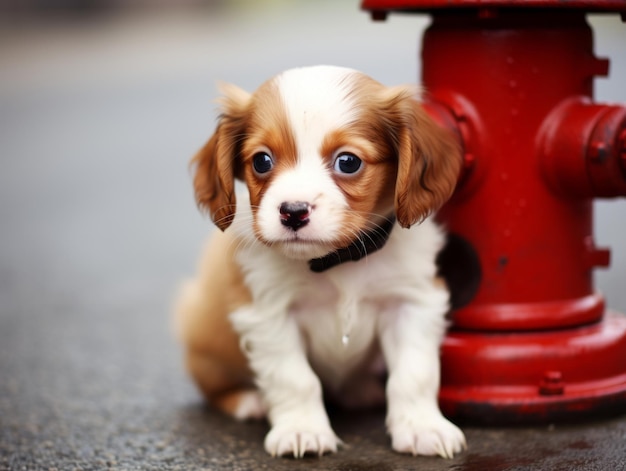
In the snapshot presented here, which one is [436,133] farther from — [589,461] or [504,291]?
[589,461]

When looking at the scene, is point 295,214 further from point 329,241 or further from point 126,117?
point 126,117

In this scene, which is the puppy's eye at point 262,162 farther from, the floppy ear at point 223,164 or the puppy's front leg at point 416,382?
the puppy's front leg at point 416,382

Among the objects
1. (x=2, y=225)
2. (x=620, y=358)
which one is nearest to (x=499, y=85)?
(x=620, y=358)

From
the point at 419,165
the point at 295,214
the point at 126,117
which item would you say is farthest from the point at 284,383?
the point at 126,117

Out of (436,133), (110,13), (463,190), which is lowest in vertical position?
(110,13)

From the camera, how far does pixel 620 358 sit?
3486 mm

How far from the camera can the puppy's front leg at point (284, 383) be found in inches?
125

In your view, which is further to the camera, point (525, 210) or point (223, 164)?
point (525, 210)

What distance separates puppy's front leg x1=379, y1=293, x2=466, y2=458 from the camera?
10.2ft

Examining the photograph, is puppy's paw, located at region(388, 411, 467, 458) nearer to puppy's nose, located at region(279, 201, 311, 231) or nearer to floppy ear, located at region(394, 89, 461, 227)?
floppy ear, located at region(394, 89, 461, 227)

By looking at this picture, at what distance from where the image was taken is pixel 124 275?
645cm

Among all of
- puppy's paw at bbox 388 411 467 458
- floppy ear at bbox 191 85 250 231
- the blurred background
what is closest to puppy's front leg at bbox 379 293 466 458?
puppy's paw at bbox 388 411 467 458

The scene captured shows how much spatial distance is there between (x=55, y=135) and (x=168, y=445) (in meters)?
9.91

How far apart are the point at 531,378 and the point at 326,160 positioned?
105cm
